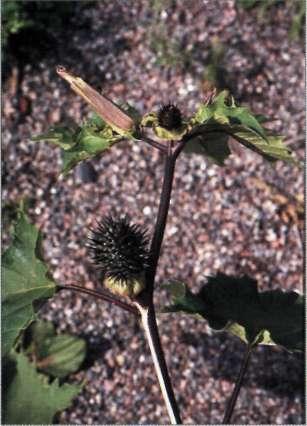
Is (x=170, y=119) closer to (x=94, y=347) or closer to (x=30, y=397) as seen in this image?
(x=30, y=397)

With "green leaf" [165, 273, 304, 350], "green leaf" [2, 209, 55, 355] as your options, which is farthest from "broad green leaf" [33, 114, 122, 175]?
"green leaf" [165, 273, 304, 350]

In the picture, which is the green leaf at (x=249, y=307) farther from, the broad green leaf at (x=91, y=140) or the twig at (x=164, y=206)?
the broad green leaf at (x=91, y=140)

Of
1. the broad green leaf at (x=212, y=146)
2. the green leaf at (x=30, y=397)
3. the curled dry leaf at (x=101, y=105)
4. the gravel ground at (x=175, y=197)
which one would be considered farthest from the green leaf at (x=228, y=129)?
the gravel ground at (x=175, y=197)

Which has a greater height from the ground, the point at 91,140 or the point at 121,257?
the point at 91,140

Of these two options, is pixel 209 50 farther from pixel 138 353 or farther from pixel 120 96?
pixel 138 353

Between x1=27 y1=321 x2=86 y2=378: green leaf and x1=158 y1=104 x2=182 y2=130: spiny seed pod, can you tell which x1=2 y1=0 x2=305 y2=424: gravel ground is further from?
x1=158 y1=104 x2=182 y2=130: spiny seed pod

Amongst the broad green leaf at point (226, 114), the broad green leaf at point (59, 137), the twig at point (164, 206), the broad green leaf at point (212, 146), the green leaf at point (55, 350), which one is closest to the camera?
the broad green leaf at point (226, 114)

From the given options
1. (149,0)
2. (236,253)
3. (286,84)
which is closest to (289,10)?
(286,84)

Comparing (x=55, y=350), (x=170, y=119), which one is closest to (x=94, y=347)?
(x=55, y=350)
